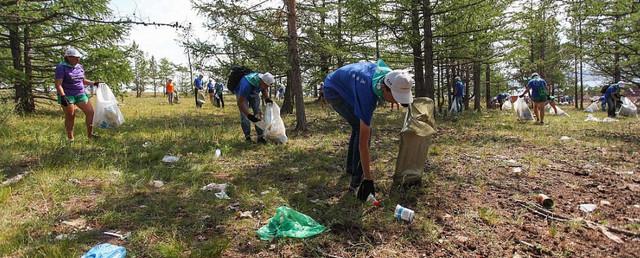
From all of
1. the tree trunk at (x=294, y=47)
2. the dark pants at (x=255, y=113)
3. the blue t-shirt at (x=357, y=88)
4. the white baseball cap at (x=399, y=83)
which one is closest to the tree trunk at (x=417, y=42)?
the tree trunk at (x=294, y=47)

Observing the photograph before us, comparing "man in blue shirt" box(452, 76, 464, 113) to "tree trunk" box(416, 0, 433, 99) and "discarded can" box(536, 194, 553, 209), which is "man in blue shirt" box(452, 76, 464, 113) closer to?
"tree trunk" box(416, 0, 433, 99)

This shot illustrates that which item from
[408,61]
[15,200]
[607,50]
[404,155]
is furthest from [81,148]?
[607,50]

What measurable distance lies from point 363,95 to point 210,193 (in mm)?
1862

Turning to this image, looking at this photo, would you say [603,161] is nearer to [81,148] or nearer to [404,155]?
[404,155]

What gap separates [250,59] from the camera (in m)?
9.02

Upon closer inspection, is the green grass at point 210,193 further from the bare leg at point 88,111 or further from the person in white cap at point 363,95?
the person in white cap at point 363,95

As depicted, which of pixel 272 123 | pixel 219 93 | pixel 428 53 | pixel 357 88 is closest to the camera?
pixel 357 88

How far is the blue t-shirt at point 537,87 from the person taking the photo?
10289 millimetres

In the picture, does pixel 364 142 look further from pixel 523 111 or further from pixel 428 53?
pixel 523 111

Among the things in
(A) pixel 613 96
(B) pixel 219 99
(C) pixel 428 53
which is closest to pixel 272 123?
(C) pixel 428 53

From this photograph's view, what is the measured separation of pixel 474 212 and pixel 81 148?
540 cm

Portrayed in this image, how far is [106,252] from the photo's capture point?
8.33 feet

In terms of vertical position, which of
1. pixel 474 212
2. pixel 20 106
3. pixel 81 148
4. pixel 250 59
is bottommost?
pixel 474 212

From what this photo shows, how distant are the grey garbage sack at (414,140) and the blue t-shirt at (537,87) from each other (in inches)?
304
